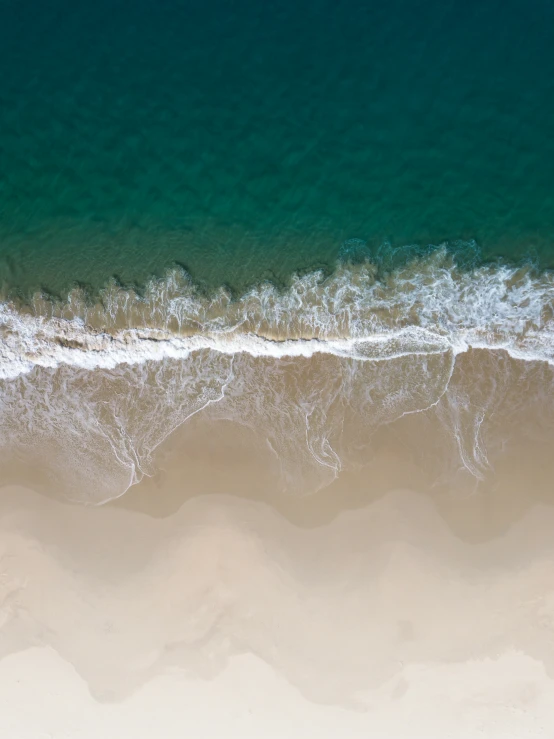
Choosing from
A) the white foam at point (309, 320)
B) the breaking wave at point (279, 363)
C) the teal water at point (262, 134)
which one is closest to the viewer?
the breaking wave at point (279, 363)

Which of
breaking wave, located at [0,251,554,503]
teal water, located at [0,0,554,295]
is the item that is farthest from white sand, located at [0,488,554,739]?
teal water, located at [0,0,554,295]

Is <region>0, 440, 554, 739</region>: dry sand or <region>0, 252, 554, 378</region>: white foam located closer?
<region>0, 440, 554, 739</region>: dry sand

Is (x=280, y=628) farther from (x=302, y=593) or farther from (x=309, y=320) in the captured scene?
(x=309, y=320)

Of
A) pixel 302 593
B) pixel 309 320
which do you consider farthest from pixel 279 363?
pixel 302 593

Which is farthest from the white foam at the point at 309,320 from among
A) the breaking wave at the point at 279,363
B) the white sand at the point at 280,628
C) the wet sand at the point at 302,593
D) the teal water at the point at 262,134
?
the white sand at the point at 280,628

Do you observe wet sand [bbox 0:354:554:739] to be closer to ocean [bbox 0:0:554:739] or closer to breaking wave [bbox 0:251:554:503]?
ocean [bbox 0:0:554:739]

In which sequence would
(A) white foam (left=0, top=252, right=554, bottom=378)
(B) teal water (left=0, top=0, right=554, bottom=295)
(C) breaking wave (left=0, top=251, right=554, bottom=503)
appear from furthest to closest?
(B) teal water (left=0, top=0, right=554, bottom=295), (A) white foam (left=0, top=252, right=554, bottom=378), (C) breaking wave (left=0, top=251, right=554, bottom=503)

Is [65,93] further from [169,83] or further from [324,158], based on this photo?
[324,158]

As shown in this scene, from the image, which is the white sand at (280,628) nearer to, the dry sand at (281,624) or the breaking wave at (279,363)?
the dry sand at (281,624)

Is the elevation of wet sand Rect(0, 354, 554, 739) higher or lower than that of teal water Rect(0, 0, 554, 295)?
lower
